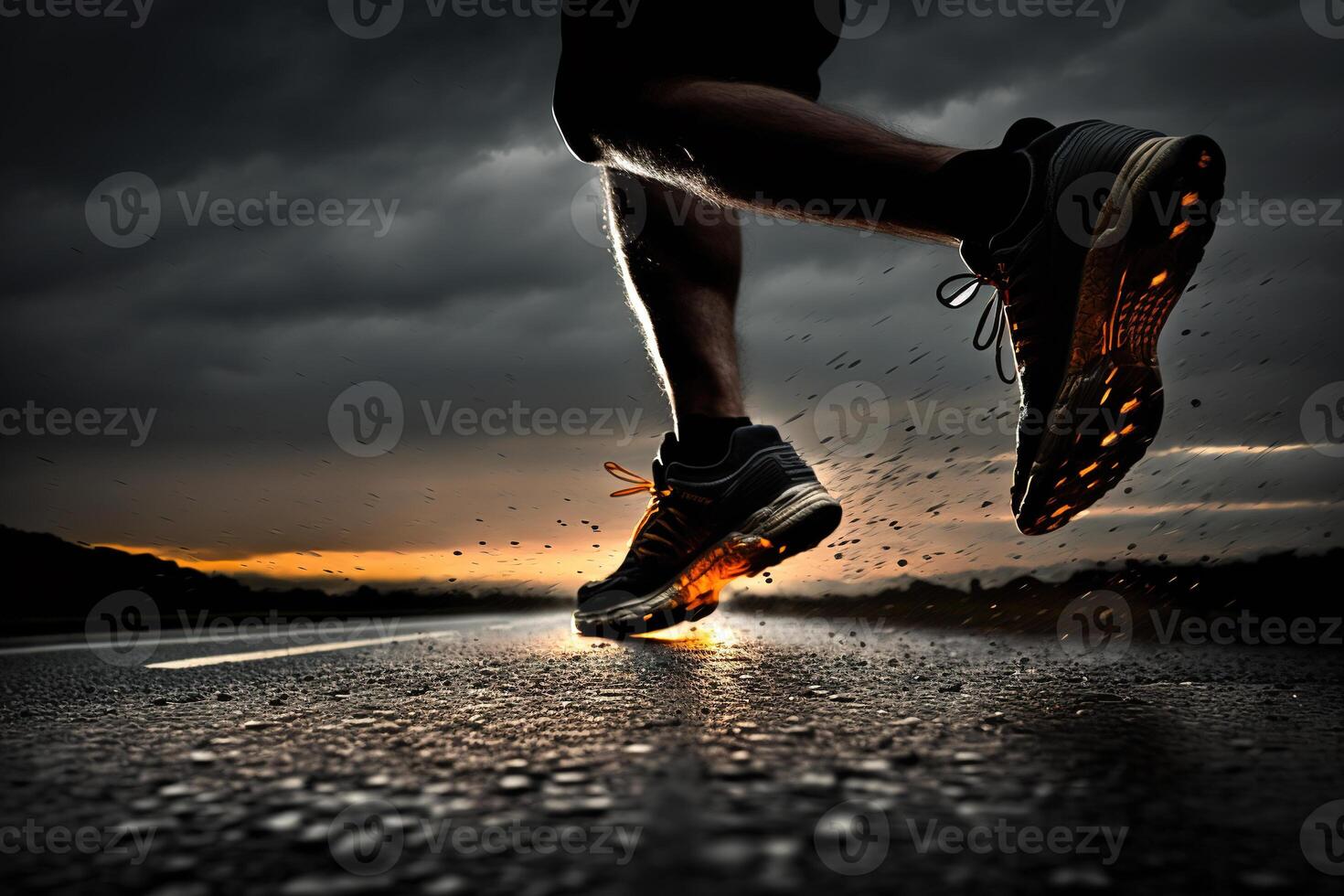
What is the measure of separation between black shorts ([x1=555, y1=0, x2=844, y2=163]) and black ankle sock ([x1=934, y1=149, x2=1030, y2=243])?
53 centimetres

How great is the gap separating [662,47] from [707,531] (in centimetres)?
97

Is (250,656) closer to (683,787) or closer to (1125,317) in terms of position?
(683,787)

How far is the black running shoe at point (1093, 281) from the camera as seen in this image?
3.86 feet

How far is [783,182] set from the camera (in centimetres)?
131

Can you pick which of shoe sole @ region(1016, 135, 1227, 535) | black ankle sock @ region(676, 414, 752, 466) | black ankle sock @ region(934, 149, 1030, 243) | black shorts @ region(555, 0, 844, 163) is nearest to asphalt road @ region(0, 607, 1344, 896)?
shoe sole @ region(1016, 135, 1227, 535)

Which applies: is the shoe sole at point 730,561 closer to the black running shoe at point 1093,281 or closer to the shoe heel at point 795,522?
the shoe heel at point 795,522

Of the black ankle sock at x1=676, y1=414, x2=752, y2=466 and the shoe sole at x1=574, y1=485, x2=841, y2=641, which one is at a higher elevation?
the black ankle sock at x1=676, y1=414, x2=752, y2=466

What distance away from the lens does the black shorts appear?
155 cm

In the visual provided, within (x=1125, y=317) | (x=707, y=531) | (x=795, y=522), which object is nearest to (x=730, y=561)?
(x=707, y=531)

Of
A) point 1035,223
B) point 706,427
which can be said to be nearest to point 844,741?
point 1035,223

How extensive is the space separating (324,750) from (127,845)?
22 cm

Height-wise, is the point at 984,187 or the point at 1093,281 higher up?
the point at 984,187

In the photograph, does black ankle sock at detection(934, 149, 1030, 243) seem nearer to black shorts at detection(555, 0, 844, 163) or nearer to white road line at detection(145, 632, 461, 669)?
black shorts at detection(555, 0, 844, 163)

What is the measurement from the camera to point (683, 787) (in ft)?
1.75
